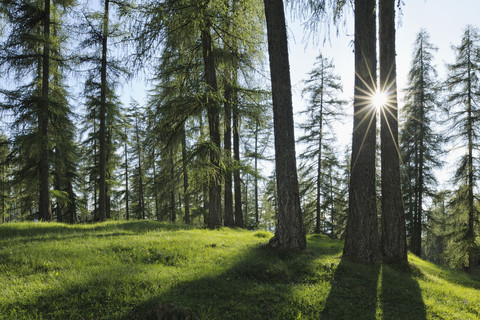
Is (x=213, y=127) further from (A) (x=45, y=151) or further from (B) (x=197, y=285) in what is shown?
(A) (x=45, y=151)

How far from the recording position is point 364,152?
23.1 ft

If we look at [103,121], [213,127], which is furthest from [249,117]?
[103,121]

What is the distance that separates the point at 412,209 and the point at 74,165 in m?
27.3

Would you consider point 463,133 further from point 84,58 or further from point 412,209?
point 84,58

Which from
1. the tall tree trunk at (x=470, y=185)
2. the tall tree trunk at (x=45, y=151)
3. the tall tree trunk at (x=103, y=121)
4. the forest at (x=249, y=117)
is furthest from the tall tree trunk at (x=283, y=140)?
the tall tree trunk at (x=470, y=185)

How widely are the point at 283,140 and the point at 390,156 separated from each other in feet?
12.4

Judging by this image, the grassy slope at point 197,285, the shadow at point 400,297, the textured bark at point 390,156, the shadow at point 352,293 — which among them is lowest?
the shadow at point 400,297

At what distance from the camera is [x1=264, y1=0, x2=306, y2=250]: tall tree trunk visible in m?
6.90

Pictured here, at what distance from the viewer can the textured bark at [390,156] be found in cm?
792

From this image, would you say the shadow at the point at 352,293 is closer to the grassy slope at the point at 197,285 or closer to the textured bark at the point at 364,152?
the grassy slope at the point at 197,285

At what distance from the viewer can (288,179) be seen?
6949 mm

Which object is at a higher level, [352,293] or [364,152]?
[364,152]

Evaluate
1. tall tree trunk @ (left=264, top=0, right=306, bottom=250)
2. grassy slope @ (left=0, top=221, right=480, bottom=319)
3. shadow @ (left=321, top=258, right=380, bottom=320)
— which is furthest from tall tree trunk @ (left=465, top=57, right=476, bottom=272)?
tall tree trunk @ (left=264, top=0, right=306, bottom=250)

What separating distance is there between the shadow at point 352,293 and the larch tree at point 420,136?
15.7m
